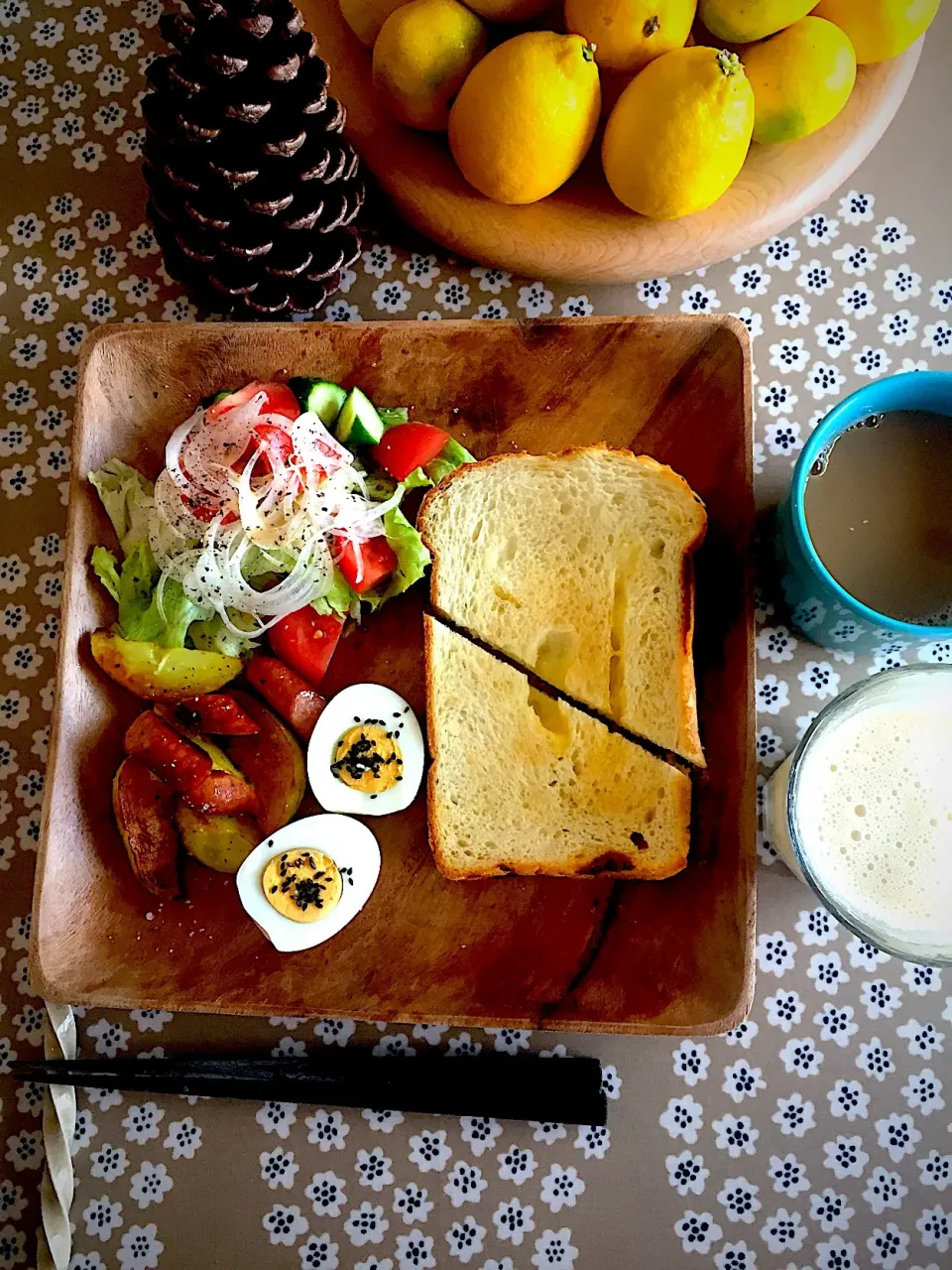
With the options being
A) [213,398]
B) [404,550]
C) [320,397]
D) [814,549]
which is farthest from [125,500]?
[814,549]

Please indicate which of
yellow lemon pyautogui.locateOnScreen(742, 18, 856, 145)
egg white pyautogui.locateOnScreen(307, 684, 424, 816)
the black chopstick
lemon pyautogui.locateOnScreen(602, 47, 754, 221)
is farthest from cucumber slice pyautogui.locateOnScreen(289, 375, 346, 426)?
the black chopstick

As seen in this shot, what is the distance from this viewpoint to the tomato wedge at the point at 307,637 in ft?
5.46

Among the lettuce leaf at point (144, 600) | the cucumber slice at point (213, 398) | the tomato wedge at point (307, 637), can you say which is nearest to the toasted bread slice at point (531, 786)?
the tomato wedge at point (307, 637)

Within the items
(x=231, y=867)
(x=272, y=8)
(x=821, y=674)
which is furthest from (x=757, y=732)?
(x=272, y=8)

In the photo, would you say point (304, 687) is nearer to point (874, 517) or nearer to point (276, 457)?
point (276, 457)

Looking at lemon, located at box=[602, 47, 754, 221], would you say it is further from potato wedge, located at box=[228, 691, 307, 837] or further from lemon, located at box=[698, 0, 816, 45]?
potato wedge, located at box=[228, 691, 307, 837]

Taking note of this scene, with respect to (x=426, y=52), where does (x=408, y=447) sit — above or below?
below

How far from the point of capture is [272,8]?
1.38m

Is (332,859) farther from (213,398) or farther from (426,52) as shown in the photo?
(426,52)

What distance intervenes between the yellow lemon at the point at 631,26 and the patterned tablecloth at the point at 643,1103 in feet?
1.27

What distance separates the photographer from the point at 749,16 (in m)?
1.51

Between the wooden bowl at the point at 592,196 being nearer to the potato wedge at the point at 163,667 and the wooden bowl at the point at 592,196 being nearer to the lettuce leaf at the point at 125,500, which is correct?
the lettuce leaf at the point at 125,500

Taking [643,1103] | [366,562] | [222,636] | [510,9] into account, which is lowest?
[643,1103]

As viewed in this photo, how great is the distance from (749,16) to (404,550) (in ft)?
3.11
